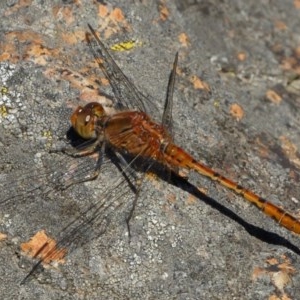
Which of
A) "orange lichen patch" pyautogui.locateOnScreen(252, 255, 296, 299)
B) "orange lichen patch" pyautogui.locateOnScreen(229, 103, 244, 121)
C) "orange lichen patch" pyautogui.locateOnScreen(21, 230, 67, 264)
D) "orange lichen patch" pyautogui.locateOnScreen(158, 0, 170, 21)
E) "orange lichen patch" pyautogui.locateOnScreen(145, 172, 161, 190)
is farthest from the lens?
"orange lichen patch" pyautogui.locateOnScreen(158, 0, 170, 21)

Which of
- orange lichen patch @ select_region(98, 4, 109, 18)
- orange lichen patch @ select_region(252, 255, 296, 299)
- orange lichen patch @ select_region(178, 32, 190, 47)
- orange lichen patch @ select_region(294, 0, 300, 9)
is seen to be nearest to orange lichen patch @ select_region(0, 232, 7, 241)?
orange lichen patch @ select_region(252, 255, 296, 299)

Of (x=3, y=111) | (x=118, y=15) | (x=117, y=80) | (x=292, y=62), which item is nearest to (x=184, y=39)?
(x=118, y=15)

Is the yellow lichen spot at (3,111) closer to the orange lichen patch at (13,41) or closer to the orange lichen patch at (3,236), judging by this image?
the orange lichen patch at (13,41)

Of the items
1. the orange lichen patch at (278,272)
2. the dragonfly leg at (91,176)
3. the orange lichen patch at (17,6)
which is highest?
the orange lichen patch at (17,6)

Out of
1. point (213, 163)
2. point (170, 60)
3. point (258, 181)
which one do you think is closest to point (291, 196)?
point (258, 181)

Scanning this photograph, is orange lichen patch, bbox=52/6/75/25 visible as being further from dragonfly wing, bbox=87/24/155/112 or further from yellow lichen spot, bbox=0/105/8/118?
yellow lichen spot, bbox=0/105/8/118

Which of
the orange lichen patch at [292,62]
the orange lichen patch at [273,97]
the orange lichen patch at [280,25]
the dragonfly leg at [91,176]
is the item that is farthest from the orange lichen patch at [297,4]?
the dragonfly leg at [91,176]
